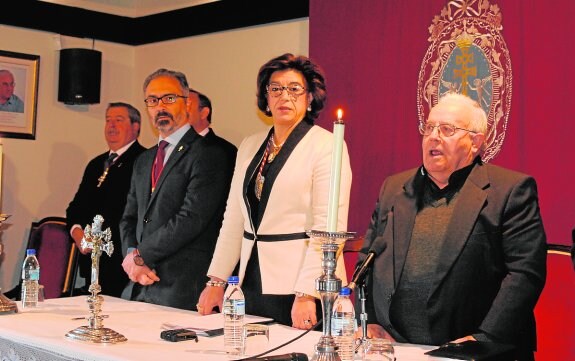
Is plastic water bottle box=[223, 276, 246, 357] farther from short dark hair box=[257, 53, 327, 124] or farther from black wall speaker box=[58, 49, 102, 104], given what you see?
black wall speaker box=[58, 49, 102, 104]

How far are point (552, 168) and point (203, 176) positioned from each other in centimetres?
162

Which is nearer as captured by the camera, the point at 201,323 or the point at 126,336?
the point at 126,336

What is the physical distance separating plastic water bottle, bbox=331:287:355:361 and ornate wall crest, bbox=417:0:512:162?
2224 millimetres

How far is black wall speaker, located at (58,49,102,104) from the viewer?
20.4 feet

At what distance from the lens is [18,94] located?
615cm

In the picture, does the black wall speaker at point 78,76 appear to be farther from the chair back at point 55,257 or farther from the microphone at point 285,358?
the microphone at point 285,358

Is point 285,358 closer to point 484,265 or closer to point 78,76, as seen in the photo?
point 484,265

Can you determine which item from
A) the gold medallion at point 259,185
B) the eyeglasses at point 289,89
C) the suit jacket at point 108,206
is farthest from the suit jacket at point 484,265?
the suit jacket at point 108,206

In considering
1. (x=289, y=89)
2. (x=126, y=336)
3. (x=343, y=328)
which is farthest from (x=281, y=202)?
(x=343, y=328)

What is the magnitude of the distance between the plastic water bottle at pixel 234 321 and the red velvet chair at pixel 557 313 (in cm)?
152

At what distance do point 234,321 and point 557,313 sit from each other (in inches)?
63.7

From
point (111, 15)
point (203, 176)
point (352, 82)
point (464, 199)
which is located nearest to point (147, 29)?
point (111, 15)

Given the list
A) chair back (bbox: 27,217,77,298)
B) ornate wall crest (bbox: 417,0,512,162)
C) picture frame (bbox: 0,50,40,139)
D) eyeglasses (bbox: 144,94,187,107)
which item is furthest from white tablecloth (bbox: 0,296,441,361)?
picture frame (bbox: 0,50,40,139)

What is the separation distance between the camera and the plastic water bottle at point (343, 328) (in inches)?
82.0
